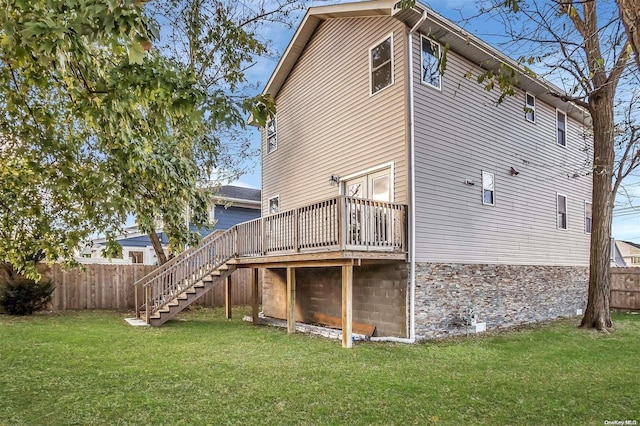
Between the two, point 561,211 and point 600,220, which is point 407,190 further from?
point 561,211

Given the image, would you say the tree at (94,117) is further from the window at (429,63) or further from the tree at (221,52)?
the window at (429,63)

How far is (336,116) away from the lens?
1134 centimetres

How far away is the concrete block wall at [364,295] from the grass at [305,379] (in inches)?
33.3

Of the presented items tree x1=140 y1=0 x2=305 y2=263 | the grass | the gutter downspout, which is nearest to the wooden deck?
the gutter downspout

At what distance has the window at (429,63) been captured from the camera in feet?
31.9

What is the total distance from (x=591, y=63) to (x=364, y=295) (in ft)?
20.7

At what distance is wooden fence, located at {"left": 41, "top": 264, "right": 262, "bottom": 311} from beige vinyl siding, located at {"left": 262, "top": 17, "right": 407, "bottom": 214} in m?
5.82

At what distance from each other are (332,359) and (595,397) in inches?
148

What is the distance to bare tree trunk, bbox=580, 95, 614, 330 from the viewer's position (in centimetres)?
1068

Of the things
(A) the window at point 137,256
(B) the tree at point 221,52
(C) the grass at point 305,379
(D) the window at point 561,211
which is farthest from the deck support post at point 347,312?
(A) the window at point 137,256

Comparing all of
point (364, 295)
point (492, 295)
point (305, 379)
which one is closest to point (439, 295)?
point (364, 295)

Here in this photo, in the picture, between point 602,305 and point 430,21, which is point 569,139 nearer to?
point 602,305

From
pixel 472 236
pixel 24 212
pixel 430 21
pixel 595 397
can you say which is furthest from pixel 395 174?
pixel 24 212

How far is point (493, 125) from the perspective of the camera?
11.4 metres
